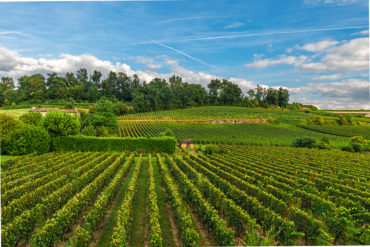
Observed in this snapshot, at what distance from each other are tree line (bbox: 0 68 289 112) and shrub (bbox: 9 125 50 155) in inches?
2627

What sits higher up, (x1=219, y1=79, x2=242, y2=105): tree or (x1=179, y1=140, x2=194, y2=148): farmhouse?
(x1=219, y1=79, x2=242, y2=105): tree

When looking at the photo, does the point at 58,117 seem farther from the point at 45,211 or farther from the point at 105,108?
the point at 45,211

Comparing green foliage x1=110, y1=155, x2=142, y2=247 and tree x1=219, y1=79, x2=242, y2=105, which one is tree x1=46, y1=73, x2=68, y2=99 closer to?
tree x1=219, y1=79, x2=242, y2=105

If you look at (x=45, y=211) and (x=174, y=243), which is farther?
(x=45, y=211)

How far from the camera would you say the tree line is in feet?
277

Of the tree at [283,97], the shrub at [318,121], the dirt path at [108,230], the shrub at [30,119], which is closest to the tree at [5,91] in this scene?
the shrub at [30,119]

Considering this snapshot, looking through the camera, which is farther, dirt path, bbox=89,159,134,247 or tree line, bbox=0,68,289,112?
tree line, bbox=0,68,289,112

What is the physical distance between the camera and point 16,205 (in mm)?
8992

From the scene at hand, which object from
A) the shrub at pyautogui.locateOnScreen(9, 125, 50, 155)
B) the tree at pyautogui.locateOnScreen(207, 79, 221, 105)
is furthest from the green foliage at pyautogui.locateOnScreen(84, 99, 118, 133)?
the tree at pyautogui.locateOnScreen(207, 79, 221, 105)

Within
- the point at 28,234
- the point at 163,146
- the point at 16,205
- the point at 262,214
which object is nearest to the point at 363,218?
the point at 262,214

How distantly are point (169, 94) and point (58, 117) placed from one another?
78231mm

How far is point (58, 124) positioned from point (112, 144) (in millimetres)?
8718

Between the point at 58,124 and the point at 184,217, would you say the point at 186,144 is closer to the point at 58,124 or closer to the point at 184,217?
the point at 58,124

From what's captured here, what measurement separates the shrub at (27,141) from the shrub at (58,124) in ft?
8.95
